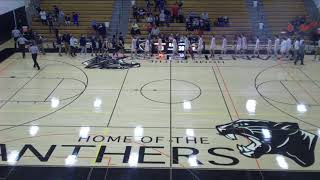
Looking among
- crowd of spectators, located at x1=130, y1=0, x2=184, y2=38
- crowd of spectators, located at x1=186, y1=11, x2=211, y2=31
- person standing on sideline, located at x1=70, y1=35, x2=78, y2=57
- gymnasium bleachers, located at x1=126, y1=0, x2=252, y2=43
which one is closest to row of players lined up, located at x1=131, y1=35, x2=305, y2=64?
crowd of spectators, located at x1=130, y1=0, x2=184, y2=38

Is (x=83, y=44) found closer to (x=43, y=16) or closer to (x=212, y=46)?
(x=43, y=16)

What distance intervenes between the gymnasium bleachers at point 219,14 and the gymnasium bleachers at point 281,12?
1.61 m

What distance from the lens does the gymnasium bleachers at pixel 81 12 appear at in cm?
2938

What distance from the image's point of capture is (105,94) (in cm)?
1841

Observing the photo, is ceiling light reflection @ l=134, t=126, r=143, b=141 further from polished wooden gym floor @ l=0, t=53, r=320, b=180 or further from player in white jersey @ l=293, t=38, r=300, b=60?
player in white jersey @ l=293, t=38, r=300, b=60

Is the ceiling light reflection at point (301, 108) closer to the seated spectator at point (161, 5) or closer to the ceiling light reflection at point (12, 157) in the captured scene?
the ceiling light reflection at point (12, 157)

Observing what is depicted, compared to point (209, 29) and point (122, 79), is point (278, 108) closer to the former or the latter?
point (122, 79)

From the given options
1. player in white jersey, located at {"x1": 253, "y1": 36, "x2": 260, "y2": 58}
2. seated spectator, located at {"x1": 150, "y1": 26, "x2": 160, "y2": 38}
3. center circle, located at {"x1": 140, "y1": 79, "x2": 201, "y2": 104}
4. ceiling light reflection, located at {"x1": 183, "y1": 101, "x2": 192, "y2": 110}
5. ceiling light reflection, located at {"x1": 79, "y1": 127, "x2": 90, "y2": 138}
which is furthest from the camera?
seated spectator, located at {"x1": 150, "y1": 26, "x2": 160, "y2": 38}

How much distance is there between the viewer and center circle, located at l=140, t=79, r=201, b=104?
58.4ft

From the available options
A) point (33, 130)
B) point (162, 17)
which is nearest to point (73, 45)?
point (162, 17)

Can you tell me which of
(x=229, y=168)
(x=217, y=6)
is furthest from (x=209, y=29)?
(x=229, y=168)

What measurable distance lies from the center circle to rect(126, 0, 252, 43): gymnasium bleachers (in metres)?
9.16

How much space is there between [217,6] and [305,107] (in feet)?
51.6

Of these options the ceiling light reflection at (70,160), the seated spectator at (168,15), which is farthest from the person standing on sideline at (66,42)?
the ceiling light reflection at (70,160)
